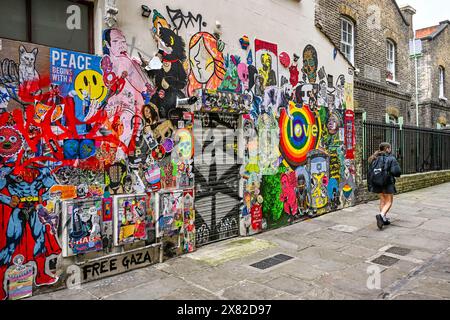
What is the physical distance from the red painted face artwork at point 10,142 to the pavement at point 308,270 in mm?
1787

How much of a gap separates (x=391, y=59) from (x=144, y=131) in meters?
13.9

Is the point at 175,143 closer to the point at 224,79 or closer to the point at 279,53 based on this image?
the point at 224,79

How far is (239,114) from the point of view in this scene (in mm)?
6910

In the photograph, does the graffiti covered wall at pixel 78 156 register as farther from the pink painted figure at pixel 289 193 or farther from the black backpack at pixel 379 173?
the black backpack at pixel 379 173

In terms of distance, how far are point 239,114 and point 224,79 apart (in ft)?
2.51

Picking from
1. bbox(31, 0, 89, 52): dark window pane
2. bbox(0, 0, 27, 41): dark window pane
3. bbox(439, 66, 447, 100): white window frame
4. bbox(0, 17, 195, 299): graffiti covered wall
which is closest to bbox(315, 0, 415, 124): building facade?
bbox(439, 66, 447, 100): white window frame

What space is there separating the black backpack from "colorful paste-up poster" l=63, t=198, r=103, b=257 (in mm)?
5696

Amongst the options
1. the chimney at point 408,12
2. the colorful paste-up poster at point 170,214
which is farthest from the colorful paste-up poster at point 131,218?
the chimney at point 408,12

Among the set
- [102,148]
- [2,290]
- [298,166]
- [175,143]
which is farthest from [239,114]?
[2,290]

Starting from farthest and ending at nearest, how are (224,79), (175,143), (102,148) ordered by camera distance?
(224,79)
(175,143)
(102,148)

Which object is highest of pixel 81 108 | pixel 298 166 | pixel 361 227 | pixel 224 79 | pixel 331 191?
pixel 224 79

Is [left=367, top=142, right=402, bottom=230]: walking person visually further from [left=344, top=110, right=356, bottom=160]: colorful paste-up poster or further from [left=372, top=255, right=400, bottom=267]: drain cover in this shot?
[left=344, top=110, right=356, bottom=160]: colorful paste-up poster

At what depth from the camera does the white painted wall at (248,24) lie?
520 cm

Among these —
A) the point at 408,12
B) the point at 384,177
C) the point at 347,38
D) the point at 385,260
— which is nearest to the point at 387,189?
the point at 384,177
